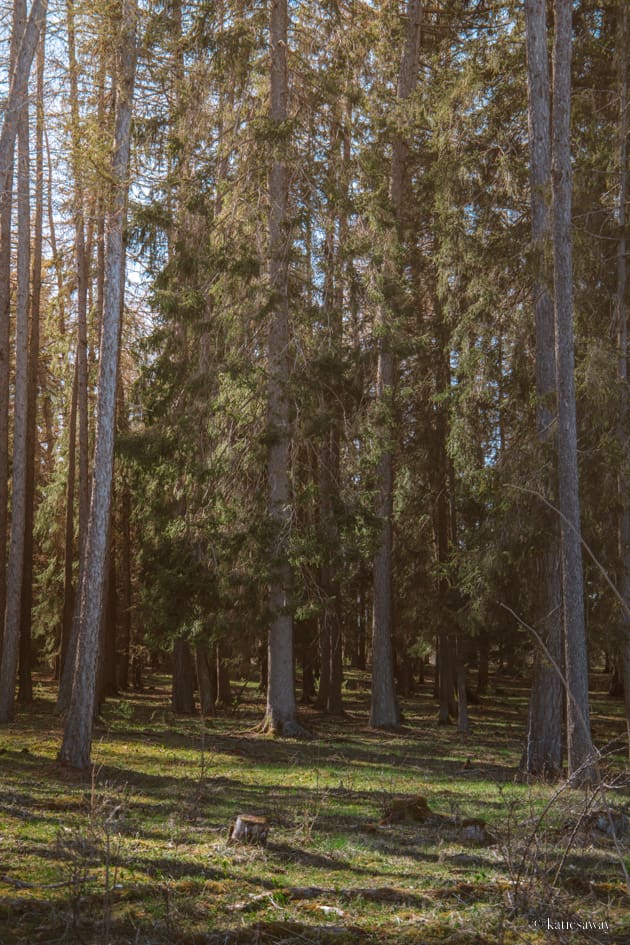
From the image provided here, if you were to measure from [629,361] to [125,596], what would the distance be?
16.5m

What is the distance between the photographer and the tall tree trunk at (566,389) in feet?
40.1

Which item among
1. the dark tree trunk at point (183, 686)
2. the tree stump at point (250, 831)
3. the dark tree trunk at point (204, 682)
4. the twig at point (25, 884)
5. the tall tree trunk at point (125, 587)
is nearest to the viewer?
the twig at point (25, 884)

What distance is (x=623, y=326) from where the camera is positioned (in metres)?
15.9

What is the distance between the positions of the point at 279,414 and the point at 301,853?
1083 centimetres

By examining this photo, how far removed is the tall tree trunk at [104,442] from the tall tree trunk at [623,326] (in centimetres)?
762

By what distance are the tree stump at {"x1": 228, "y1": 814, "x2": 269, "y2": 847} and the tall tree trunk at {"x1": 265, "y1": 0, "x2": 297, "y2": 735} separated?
9.03m

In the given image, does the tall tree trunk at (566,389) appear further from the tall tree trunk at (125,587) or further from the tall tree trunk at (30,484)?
the tall tree trunk at (125,587)

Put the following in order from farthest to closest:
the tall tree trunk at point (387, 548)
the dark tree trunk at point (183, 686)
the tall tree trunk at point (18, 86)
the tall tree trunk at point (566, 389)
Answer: the dark tree trunk at point (183, 686) → the tall tree trunk at point (387, 548) → the tall tree trunk at point (566, 389) → the tall tree trunk at point (18, 86)

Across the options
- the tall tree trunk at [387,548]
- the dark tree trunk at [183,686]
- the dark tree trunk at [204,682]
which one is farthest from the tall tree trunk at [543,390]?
the dark tree trunk at [183,686]

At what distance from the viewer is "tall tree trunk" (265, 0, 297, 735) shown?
17344mm

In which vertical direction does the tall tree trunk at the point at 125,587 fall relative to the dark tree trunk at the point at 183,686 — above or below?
above

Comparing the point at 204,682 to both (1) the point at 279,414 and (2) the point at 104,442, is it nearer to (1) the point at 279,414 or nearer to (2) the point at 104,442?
(1) the point at 279,414

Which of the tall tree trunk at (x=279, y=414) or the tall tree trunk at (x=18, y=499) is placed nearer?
the tall tree trunk at (x=279, y=414)

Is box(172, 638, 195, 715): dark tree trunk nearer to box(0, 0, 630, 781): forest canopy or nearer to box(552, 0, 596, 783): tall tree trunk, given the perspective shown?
box(0, 0, 630, 781): forest canopy
